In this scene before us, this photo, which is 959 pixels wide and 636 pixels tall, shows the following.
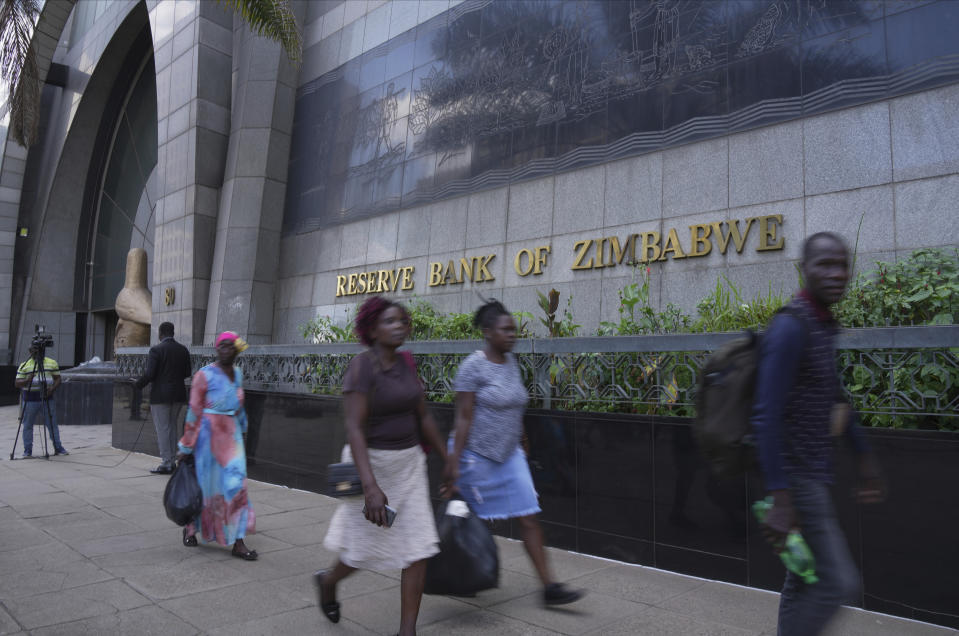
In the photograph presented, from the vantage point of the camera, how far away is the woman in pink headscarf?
5.09 meters

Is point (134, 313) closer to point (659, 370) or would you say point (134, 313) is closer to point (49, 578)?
point (49, 578)

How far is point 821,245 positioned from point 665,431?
2.52 m

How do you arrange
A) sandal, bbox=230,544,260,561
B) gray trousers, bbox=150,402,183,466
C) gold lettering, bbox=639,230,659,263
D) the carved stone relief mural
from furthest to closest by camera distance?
gray trousers, bbox=150,402,183,466 < gold lettering, bbox=639,230,659,263 < the carved stone relief mural < sandal, bbox=230,544,260,561

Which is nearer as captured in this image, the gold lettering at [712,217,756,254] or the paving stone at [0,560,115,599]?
the paving stone at [0,560,115,599]

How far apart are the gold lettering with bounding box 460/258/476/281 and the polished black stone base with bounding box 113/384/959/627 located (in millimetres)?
4195

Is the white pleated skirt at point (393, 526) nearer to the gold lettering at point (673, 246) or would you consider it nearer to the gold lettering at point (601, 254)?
the gold lettering at point (673, 246)

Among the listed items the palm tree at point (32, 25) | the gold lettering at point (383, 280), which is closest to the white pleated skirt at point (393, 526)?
the gold lettering at point (383, 280)

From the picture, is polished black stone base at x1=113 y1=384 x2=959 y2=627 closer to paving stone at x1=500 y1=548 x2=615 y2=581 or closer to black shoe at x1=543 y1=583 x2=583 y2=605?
paving stone at x1=500 y1=548 x2=615 y2=581

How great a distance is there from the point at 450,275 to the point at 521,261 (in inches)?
55.5

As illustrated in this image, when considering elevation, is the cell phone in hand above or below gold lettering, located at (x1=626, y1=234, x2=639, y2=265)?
below

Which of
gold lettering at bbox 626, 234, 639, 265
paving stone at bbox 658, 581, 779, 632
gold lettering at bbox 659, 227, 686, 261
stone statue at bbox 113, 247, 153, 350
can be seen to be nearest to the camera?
paving stone at bbox 658, 581, 779, 632

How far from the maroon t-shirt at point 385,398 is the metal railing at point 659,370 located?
2.11 meters

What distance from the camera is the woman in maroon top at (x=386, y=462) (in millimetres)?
3250

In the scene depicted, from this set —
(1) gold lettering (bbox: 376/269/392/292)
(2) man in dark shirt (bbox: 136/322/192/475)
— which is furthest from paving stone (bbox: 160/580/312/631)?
(1) gold lettering (bbox: 376/269/392/292)
